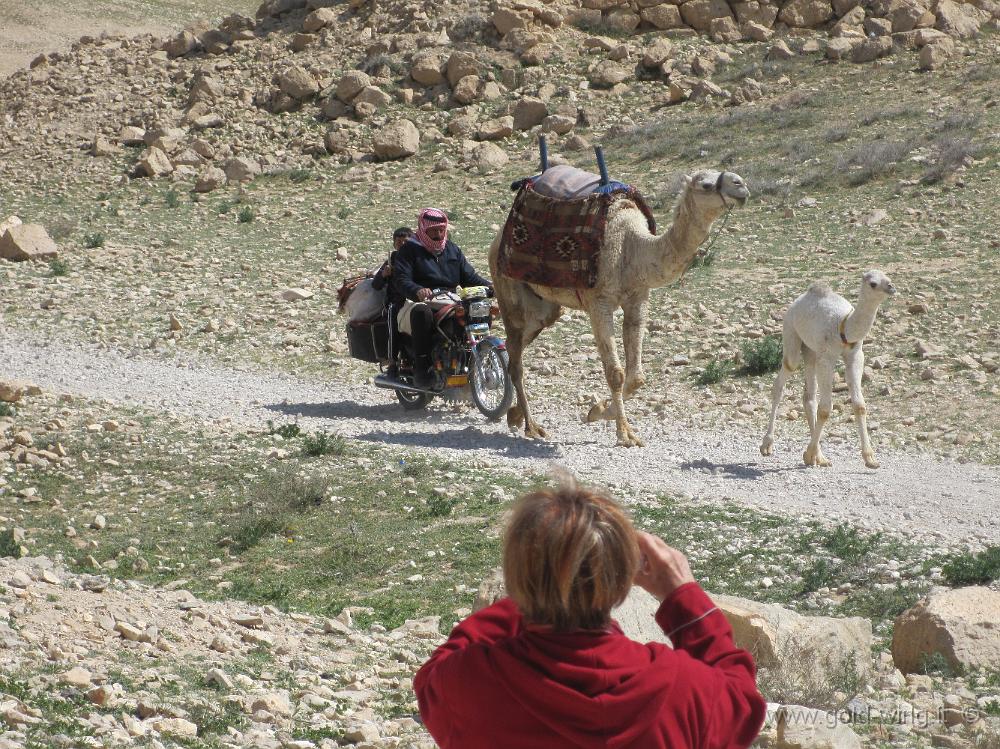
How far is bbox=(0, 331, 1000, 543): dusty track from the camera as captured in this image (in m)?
8.70

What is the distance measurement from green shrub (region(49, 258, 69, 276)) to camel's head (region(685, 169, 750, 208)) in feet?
37.7

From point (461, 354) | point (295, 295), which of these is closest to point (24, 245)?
point (295, 295)

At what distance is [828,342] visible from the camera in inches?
387

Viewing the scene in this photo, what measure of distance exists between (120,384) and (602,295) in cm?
562

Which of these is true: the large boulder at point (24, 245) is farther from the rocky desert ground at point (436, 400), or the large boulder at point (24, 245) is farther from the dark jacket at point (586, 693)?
the dark jacket at point (586, 693)

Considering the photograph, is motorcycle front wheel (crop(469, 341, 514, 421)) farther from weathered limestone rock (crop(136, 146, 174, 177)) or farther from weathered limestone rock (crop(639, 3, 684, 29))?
weathered limestone rock (crop(639, 3, 684, 29))

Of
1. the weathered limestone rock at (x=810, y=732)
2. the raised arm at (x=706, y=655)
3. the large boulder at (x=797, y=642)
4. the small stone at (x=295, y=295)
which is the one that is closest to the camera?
the raised arm at (x=706, y=655)

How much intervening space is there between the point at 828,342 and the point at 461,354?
3775 millimetres

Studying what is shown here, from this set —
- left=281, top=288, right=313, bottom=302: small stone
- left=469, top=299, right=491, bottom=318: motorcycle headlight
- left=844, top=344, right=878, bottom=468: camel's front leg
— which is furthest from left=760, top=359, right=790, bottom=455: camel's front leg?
left=281, top=288, right=313, bottom=302: small stone

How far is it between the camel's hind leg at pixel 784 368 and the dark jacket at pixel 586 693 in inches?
306

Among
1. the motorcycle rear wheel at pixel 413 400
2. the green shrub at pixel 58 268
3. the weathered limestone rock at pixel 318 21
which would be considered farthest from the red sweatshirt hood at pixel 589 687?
the weathered limestone rock at pixel 318 21

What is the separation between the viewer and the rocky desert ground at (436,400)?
216 inches

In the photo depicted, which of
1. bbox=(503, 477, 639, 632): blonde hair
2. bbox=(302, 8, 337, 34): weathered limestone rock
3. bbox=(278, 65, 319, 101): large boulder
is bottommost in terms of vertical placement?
bbox=(503, 477, 639, 632): blonde hair

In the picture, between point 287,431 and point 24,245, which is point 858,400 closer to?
point 287,431
